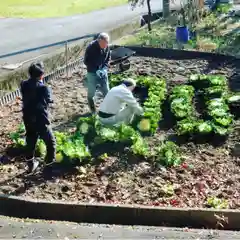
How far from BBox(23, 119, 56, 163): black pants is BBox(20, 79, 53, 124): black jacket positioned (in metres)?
0.09

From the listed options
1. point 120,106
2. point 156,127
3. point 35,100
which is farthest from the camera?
point 156,127

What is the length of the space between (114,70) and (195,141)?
500 centimetres

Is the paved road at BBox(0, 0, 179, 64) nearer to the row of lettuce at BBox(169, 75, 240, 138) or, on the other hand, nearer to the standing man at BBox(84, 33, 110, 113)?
the standing man at BBox(84, 33, 110, 113)

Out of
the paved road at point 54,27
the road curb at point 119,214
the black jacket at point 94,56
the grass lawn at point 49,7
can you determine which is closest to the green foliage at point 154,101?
the black jacket at point 94,56

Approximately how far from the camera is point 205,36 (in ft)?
57.1

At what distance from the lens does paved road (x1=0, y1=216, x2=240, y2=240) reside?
6.71 meters

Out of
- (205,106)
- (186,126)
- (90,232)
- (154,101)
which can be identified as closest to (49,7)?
(154,101)

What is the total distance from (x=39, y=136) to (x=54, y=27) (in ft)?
46.4

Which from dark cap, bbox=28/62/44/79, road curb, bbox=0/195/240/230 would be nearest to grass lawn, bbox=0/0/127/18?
dark cap, bbox=28/62/44/79

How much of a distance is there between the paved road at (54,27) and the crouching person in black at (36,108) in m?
8.01

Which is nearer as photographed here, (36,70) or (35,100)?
(36,70)

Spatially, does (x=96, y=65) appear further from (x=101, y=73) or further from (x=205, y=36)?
(x=205, y=36)

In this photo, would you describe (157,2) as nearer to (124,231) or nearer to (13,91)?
(13,91)

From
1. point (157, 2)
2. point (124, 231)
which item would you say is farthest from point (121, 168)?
point (157, 2)
